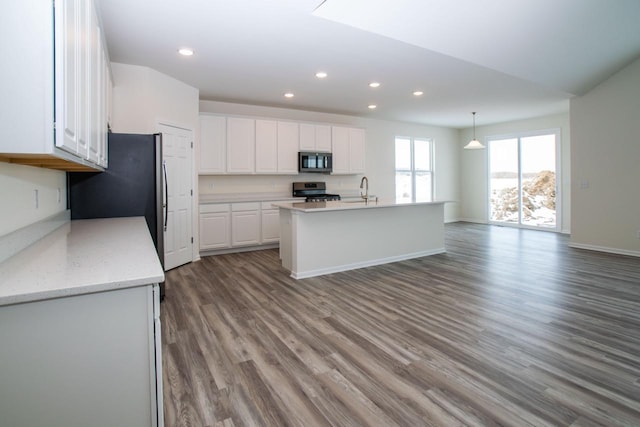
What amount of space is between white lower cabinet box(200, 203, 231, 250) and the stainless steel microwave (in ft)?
5.40

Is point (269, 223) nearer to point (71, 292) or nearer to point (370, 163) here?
point (370, 163)

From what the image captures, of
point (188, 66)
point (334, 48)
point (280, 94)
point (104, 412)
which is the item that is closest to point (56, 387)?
point (104, 412)

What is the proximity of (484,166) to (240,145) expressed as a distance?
6.51 meters

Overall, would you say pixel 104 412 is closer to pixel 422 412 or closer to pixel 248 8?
pixel 422 412

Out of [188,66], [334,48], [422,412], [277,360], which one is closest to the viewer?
[422,412]

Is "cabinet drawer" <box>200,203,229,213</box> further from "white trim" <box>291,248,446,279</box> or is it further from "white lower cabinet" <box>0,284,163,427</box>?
"white lower cabinet" <box>0,284,163,427</box>

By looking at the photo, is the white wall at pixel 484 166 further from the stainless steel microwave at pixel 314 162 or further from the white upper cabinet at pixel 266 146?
the white upper cabinet at pixel 266 146

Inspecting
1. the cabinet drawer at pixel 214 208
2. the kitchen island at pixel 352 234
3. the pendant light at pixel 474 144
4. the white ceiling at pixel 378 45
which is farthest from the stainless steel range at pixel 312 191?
the pendant light at pixel 474 144

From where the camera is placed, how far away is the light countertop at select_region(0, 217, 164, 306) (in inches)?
43.4

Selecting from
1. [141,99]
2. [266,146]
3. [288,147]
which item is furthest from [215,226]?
[141,99]

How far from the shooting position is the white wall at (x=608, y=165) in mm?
5188

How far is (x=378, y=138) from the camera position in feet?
26.5

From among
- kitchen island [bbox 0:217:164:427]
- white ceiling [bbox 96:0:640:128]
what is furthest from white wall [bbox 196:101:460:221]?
kitchen island [bbox 0:217:164:427]

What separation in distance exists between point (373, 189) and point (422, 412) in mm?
6540
